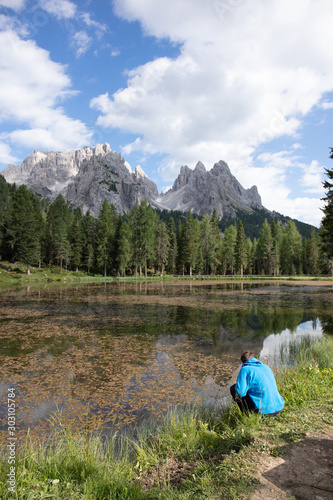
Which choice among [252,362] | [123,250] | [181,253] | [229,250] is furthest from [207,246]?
[252,362]

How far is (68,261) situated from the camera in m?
74.0

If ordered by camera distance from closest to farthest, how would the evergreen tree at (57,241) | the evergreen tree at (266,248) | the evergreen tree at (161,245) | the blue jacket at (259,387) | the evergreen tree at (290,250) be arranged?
1. the blue jacket at (259,387)
2. the evergreen tree at (57,241)
3. the evergreen tree at (161,245)
4. the evergreen tree at (266,248)
5. the evergreen tree at (290,250)

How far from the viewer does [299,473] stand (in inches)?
151

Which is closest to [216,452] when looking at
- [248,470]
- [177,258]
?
[248,470]

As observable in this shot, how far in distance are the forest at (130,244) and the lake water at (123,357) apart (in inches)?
1666

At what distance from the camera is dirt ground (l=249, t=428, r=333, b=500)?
135 inches

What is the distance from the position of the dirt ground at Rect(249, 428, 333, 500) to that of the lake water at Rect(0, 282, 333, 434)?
3.33 metres

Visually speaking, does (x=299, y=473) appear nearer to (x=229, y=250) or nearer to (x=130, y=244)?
(x=130, y=244)

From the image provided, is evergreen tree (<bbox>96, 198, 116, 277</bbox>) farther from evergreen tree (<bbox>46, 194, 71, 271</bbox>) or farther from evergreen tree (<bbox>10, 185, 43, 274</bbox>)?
evergreen tree (<bbox>10, 185, 43, 274</bbox>)

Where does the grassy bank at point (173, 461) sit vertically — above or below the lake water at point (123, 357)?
above

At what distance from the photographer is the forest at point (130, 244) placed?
64500 mm

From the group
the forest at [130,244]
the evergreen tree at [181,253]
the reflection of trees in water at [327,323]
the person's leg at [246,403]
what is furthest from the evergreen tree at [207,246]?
the person's leg at [246,403]

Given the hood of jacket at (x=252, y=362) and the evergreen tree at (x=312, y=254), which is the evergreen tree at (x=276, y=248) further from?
the hood of jacket at (x=252, y=362)

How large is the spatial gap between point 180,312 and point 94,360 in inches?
490
